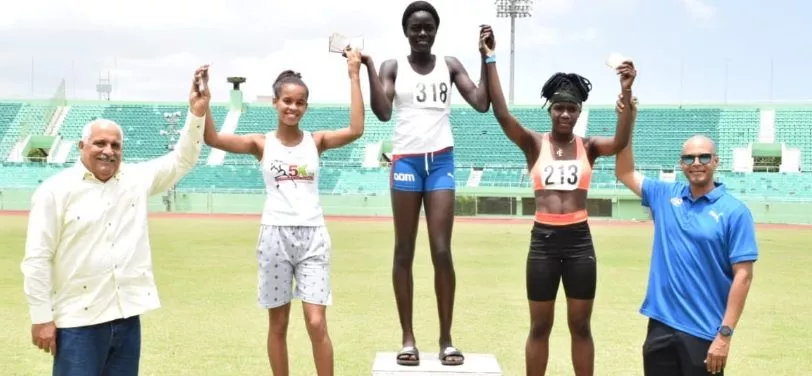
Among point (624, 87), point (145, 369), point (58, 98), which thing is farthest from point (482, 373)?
point (58, 98)

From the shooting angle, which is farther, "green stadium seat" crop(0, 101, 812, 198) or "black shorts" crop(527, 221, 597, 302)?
"green stadium seat" crop(0, 101, 812, 198)

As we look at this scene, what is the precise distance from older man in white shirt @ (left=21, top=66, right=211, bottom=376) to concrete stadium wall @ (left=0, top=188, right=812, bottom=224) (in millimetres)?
30697

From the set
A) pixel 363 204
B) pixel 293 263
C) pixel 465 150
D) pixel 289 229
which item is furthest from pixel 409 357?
pixel 465 150

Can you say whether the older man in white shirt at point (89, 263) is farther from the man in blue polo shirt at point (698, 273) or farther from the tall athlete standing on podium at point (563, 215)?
the man in blue polo shirt at point (698, 273)

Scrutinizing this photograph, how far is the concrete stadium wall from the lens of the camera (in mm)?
33812

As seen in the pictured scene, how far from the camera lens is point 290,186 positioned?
5172mm

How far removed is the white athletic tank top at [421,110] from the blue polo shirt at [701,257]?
1667 millimetres

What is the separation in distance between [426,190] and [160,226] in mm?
22516

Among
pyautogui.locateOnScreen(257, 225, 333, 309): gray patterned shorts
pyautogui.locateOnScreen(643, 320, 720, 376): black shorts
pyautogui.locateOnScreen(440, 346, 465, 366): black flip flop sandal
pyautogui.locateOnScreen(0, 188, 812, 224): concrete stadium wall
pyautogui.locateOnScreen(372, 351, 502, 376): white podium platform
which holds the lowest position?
pyautogui.locateOnScreen(0, 188, 812, 224): concrete stadium wall

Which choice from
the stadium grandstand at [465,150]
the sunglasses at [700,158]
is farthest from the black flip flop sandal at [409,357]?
the stadium grandstand at [465,150]

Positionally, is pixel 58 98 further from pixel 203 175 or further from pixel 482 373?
pixel 482 373

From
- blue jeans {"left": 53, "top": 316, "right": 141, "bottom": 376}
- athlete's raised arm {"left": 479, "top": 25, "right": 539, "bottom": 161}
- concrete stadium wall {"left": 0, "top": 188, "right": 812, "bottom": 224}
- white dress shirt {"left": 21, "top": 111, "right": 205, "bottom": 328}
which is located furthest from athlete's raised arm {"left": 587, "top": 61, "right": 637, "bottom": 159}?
concrete stadium wall {"left": 0, "top": 188, "right": 812, "bottom": 224}

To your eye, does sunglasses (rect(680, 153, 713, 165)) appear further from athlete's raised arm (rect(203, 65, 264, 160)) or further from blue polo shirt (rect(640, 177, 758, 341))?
athlete's raised arm (rect(203, 65, 264, 160))

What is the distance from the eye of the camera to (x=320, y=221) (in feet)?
17.1
